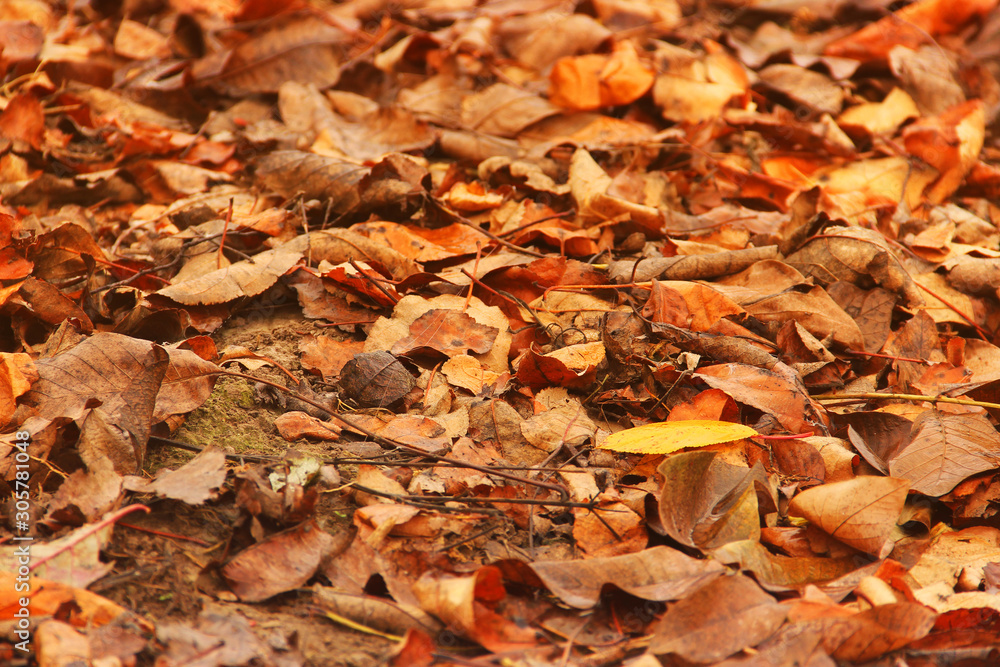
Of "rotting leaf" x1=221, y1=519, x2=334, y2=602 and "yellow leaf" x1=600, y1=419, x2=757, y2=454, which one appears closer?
"rotting leaf" x1=221, y1=519, x2=334, y2=602

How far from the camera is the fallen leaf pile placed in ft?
3.74

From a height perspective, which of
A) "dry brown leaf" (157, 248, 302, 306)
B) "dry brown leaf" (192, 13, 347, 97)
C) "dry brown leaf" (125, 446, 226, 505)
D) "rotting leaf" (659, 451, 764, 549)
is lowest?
"rotting leaf" (659, 451, 764, 549)

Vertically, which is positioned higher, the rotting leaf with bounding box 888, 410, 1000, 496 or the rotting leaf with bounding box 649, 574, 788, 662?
the rotting leaf with bounding box 649, 574, 788, 662

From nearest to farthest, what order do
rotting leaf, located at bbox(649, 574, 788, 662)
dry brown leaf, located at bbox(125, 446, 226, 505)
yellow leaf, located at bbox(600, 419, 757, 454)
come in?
rotting leaf, located at bbox(649, 574, 788, 662), dry brown leaf, located at bbox(125, 446, 226, 505), yellow leaf, located at bbox(600, 419, 757, 454)

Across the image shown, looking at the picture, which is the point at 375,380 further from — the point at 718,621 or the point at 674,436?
the point at 718,621

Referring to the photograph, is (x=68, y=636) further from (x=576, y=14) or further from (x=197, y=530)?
(x=576, y=14)

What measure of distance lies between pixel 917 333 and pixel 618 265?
2.44 feet

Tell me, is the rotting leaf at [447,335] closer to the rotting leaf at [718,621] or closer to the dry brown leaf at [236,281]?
the dry brown leaf at [236,281]

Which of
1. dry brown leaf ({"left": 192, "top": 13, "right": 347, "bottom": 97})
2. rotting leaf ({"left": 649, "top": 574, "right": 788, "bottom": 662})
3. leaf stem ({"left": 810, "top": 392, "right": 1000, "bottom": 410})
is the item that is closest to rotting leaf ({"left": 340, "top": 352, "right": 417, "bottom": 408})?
rotting leaf ({"left": 649, "top": 574, "right": 788, "bottom": 662})

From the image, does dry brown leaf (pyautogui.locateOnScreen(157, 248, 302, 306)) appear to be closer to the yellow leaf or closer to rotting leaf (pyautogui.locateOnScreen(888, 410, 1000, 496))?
the yellow leaf

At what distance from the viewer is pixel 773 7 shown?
333 centimetres

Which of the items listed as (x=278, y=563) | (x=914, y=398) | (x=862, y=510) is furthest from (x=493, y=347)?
(x=914, y=398)


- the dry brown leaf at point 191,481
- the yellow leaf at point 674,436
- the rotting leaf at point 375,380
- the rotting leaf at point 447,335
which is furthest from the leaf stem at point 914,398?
the dry brown leaf at point 191,481

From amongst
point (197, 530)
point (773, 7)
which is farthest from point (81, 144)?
point (773, 7)
